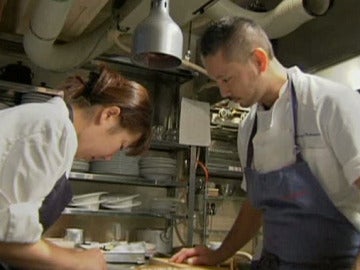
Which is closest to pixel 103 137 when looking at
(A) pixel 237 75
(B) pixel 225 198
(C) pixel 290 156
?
(A) pixel 237 75

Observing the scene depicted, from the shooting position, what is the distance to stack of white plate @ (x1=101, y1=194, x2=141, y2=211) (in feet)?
10.3

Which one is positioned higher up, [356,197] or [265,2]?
[265,2]

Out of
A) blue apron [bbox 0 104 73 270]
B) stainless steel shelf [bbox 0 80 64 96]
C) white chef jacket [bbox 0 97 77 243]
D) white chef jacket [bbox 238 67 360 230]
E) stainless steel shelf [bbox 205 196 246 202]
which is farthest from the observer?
stainless steel shelf [bbox 205 196 246 202]

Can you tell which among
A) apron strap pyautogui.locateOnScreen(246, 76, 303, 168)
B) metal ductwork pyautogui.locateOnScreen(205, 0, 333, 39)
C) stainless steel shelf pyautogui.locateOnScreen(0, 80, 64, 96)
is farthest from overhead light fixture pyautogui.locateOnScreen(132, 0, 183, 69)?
stainless steel shelf pyautogui.locateOnScreen(0, 80, 64, 96)

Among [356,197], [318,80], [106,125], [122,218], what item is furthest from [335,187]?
[122,218]

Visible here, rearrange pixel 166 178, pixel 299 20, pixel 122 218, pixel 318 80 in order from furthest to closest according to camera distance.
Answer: pixel 122 218, pixel 166 178, pixel 299 20, pixel 318 80

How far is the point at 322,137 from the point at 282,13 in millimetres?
1397

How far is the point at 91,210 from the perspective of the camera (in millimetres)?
3057

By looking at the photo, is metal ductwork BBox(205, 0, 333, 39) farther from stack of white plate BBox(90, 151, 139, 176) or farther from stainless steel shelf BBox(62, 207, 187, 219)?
stainless steel shelf BBox(62, 207, 187, 219)

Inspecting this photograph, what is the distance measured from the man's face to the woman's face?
367 millimetres

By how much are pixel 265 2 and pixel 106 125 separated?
2.20m

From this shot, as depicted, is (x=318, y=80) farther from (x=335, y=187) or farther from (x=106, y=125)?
(x=106, y=125)

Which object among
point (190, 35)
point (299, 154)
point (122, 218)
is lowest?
point (122, 218)

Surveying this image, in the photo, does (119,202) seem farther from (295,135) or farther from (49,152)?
(49,152)
